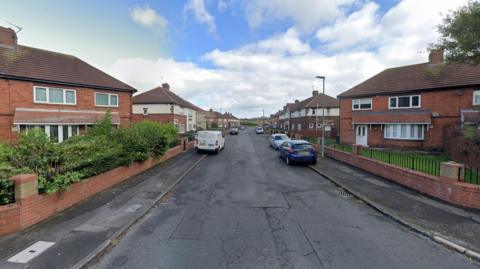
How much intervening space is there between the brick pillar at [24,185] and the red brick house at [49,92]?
1040cm

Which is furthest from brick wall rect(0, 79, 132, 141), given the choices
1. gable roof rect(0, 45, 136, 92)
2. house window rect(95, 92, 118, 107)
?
house window rect(95, 92, 118, 107)

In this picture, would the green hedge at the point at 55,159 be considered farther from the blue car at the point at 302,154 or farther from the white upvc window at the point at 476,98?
the white upvc window at the point at 476,98

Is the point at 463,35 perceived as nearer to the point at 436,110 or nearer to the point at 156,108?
the point at 436,110

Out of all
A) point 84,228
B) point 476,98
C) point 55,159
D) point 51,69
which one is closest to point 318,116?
point 476,98

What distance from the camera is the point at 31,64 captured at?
15547mm

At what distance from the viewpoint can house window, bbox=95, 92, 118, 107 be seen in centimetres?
1853

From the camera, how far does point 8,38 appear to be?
51.1ft

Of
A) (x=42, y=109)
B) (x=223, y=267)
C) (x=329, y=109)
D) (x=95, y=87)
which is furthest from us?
(x=329, y=109)

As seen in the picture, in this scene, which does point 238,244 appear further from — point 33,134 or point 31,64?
point 31,64

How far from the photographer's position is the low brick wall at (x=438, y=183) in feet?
20.5

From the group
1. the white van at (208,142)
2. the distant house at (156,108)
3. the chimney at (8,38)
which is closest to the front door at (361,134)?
the white van at (208,142)

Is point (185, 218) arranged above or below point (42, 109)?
below

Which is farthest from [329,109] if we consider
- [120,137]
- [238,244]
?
[238,244]

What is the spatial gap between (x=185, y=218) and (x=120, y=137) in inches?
247
